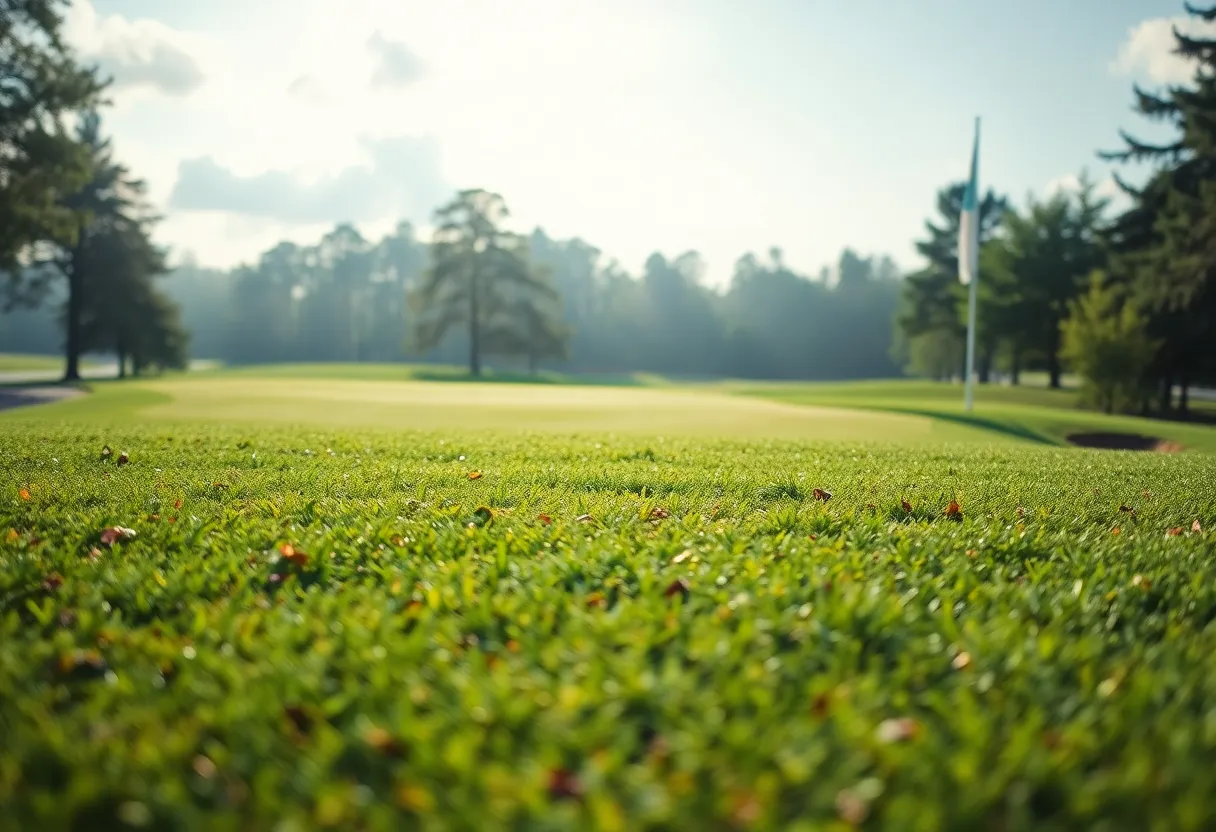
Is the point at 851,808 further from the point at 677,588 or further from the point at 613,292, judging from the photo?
the point at 613,292

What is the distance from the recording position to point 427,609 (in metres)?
3.13

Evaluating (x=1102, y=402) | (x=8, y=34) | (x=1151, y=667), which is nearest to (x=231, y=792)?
(x=1151, y=667)

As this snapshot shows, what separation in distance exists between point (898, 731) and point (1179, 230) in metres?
31.1

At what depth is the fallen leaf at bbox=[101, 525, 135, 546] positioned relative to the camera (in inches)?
→ 167

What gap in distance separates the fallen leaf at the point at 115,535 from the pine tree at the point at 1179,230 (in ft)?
98.9

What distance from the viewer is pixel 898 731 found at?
7.04ft

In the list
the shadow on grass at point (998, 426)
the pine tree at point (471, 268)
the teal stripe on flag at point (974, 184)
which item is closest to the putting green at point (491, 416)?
the shadow on grass at point (998, 426)

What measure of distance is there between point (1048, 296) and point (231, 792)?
44.6 metres

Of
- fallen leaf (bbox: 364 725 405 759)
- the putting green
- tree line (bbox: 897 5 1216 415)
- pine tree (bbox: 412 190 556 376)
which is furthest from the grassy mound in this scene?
pine tree (bbox: 412 190 556 376)

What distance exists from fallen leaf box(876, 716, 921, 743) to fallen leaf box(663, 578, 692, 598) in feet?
4.11

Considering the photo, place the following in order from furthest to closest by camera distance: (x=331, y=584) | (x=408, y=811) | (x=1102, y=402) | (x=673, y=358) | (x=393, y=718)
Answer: (x=673, y=358), (x=1102, y=402), (x=331, y=584), (x=393, y=718), (x=408, y=811)

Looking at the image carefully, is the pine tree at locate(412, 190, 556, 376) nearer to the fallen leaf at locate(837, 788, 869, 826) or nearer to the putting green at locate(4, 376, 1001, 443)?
the putting green at locate(4, 376, 1001, 443)

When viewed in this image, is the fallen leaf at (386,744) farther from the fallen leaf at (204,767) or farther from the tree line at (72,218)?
the tree line at (72,218)

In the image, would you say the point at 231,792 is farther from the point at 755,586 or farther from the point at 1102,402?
the point at 1102,402
